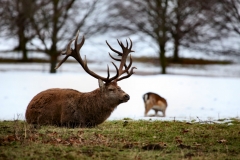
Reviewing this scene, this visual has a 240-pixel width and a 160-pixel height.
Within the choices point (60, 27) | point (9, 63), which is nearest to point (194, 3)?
point (60, 27)

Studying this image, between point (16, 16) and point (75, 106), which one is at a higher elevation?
point (16, 16)

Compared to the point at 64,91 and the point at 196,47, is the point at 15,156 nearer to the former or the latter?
the point at 64,91

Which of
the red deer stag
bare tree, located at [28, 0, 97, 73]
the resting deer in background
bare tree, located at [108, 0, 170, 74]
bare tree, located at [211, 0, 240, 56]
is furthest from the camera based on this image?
bare tree, located at [108, 0, 170, 74]

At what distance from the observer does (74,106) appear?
34.7 ft

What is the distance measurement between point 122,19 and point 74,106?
2035cm

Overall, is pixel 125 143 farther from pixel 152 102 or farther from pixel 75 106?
pixel 152 102

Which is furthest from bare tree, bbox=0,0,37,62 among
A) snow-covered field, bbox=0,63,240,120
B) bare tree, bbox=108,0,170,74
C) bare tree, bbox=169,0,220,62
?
bare tree, bbox=169,0,220,62

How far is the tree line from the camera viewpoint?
28.7 metres

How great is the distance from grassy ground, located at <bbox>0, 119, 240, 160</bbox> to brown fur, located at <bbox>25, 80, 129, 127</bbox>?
69 centimetres

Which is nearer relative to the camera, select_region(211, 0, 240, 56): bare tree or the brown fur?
the brown fur

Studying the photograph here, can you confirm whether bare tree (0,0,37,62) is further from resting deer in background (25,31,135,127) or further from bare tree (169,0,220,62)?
resting deer in background (25,31,135,127)

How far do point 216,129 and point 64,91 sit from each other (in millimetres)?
3170

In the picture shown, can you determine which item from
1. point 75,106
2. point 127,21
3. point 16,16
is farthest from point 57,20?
point 75,106

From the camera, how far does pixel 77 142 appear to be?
805cm
